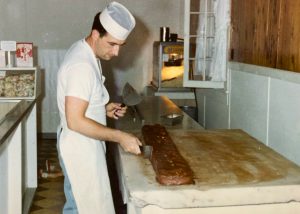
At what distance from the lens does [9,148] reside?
2.47 m

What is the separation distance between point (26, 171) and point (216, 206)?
84.5 inches

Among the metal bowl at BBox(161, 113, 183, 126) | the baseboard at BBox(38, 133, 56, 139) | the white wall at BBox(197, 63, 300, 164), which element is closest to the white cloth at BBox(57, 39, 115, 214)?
the metal bowl at BBox(161, 113, 183, 126)

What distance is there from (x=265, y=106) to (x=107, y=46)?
84 centimetres

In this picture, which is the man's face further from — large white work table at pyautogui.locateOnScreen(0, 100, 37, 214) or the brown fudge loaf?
large white work table at pyautogui.locateOnScreen(0, 100, 37, 214)

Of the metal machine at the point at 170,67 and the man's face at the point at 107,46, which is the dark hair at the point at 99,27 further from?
the metal machine at the point at 170,67

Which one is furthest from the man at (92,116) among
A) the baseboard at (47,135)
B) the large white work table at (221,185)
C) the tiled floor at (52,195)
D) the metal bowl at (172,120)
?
the baseboard at (47,135)

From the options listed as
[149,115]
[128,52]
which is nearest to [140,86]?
[128,52]

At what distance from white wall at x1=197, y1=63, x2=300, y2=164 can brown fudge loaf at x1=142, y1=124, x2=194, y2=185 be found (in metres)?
0.50

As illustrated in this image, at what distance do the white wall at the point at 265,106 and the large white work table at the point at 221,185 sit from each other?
126mm

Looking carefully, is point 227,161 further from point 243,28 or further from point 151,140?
point 243,28

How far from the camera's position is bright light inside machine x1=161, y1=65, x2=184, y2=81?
421cm

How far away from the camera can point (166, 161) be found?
1483mm

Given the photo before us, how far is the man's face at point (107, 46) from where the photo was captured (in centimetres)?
185

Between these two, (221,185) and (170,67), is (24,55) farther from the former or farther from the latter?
(221,185)
